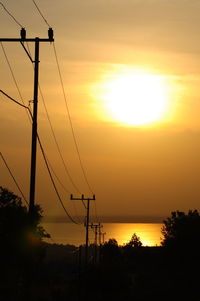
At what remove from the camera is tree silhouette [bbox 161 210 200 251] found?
69.2 meters

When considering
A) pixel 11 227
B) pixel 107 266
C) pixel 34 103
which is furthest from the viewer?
pixel 107 266

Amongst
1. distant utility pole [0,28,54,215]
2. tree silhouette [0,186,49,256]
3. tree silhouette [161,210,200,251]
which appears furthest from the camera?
tree silhouette [161,210,200,251]

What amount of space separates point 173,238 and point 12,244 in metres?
22.5

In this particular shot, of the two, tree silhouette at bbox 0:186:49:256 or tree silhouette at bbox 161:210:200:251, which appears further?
tree silhouette at bbox 161:210:200:251

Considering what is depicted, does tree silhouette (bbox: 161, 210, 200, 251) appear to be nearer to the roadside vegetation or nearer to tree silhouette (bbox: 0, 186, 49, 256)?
the roadside vegetation

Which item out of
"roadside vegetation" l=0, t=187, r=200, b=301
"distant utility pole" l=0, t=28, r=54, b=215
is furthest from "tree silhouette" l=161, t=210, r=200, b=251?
"distant utility pole" l=0, t=28, r=54, b=215

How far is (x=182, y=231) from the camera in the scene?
71.4 metres

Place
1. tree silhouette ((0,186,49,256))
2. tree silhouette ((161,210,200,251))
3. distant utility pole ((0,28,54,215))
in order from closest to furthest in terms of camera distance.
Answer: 1. distant utility pole ((0,28,54,215))
2. tree silhouette ((0,186,49,256))
3. tree silhouette ((161,210,200,251))

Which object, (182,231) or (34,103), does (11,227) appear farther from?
(34,103)

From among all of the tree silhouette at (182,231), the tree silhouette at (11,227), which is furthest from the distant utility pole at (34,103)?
the tree silhouette at (182,231)

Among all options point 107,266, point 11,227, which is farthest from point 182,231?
point 11,227

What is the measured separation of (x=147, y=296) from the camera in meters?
74.1

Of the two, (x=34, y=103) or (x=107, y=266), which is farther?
(x=107, y=266)

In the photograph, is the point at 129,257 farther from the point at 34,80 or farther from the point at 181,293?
the point at 34,80
